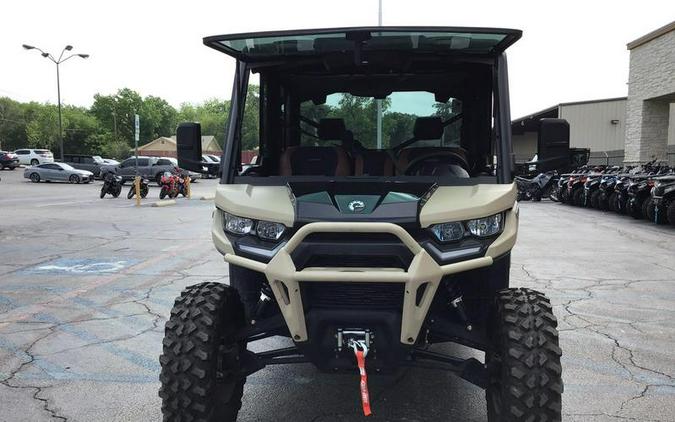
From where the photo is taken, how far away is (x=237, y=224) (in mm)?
3162

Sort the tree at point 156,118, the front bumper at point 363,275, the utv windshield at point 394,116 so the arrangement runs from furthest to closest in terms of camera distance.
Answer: the tree at point 156,118
the utv windshield at point 394,116
the front bumper at point 363,275

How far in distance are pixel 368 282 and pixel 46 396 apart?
2.57m

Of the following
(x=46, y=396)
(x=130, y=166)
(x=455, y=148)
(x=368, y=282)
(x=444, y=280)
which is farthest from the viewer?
(x=130, y=166)

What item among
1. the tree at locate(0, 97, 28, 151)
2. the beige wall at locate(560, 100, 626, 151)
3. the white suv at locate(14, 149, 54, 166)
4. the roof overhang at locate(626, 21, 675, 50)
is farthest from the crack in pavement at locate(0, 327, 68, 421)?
the tree at locate(0, 97, 28, 151)

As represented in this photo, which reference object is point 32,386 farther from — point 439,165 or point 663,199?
point 663,199

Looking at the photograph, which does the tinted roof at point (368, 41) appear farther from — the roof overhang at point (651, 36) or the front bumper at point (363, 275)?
the roof overhang at point (651, 36)

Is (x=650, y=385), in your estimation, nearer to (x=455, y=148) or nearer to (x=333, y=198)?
(x=455, y=148)

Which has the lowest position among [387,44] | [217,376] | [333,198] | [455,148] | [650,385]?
[650,385]

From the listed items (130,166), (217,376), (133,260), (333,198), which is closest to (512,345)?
(333,198)

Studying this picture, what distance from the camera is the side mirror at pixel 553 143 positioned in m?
3.58

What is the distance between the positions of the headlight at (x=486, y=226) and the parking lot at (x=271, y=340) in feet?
4.27

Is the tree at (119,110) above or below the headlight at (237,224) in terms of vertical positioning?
above

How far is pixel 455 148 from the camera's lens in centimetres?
434

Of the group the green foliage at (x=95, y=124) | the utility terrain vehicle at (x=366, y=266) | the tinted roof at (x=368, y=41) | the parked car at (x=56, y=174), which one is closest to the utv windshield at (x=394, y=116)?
the utility terrain vehicle at (x=366, y=266)
